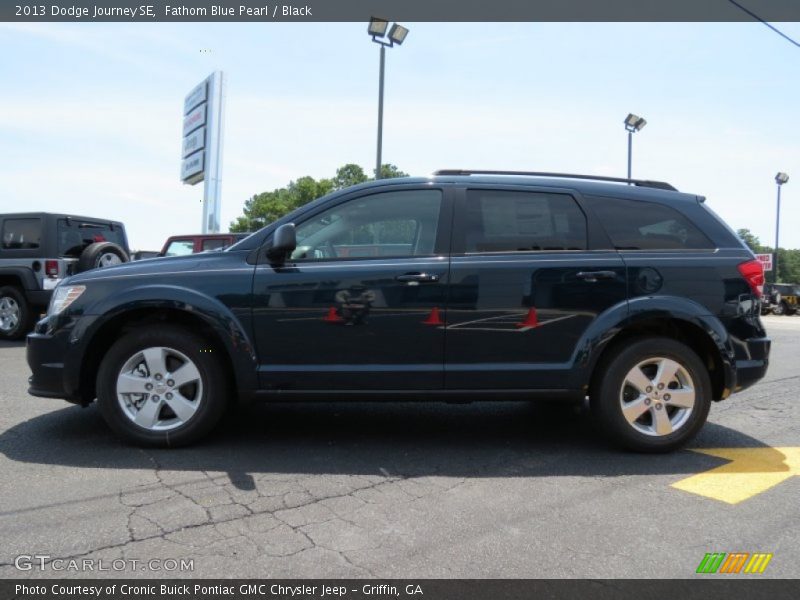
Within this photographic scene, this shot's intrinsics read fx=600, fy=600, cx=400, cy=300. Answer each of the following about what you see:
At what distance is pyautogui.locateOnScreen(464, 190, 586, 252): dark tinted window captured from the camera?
4.08 m

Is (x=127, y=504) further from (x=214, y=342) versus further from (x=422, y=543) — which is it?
(x=422, y=543)

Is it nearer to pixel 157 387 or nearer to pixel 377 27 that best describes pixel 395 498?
pixel 157 387

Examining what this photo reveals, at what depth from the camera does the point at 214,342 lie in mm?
4023

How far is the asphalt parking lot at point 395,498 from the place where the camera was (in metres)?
2.58

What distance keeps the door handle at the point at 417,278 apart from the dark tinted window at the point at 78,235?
8086 millimetres

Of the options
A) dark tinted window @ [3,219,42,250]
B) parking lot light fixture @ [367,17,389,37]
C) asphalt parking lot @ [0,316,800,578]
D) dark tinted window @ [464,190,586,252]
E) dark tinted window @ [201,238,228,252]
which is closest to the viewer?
asphalt parking lot @ [0,316,800,578]

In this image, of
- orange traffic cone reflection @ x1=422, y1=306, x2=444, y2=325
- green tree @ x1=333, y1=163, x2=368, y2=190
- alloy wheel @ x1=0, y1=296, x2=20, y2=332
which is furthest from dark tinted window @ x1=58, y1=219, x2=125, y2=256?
green tree @ x1=333, y1=163, x2=368, y2=190

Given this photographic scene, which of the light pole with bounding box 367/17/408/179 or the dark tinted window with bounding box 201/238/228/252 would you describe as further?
the light pole with bounding box 367/17/408/179

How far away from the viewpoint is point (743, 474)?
147 inches

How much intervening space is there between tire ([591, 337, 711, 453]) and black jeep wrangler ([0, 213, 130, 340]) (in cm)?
A: 815

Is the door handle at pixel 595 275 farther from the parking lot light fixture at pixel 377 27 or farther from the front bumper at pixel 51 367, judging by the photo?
the parking lot light fixture at pixel 377 27

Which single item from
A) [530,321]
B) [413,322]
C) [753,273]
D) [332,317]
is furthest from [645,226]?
[332,317]

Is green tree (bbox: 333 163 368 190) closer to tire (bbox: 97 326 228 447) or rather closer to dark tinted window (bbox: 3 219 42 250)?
dark tinted window (bbox: 3 219 42 250)

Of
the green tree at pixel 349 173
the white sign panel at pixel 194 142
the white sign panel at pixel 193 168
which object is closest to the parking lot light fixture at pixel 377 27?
the white sign panel at pixel 194 142
